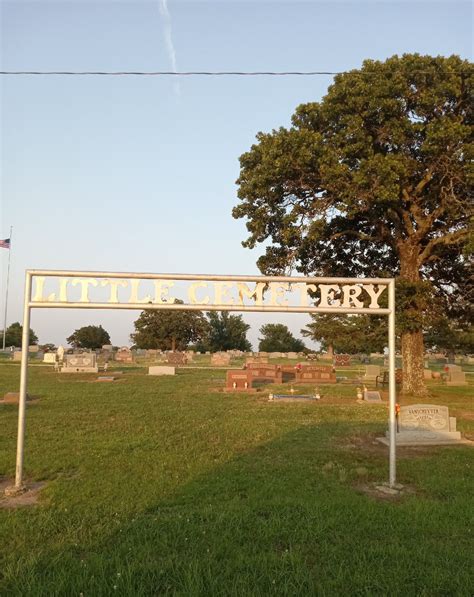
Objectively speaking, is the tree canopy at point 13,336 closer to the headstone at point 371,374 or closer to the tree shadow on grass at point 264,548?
the headstone at point 371,374

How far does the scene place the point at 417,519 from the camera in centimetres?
580

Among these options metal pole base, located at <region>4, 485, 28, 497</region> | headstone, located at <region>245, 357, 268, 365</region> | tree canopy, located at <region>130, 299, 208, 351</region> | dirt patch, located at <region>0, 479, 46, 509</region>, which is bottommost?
dirt patch, located at <region>0, 479, 46, 509</region>

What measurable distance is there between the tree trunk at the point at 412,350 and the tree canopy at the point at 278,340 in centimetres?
6722

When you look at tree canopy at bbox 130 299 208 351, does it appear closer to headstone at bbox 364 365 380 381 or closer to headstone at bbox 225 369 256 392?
headstone at bbox 364 365 380 381

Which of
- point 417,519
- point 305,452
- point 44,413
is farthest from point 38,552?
point 44,413

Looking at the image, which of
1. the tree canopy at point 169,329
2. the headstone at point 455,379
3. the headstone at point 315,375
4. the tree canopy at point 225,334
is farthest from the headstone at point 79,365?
the tree canopy at point 225,334

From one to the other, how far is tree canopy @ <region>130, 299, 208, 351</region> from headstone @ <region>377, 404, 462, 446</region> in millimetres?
64434

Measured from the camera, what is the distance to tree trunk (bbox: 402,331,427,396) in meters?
20.4

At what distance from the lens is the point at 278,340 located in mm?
90562

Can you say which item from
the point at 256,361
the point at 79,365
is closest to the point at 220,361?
the point at 256,361

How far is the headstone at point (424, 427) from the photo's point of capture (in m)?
10.8

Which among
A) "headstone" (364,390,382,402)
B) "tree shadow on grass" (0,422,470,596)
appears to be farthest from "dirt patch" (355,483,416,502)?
→ "headstone" (364,390,382,402)

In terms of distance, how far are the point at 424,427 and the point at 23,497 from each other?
26.7 feet

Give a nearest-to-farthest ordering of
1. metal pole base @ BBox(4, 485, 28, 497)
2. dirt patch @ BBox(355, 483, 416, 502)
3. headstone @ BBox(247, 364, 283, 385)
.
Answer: metal pole base @ BBox(4, 485, 28, 497)
dirt patch @ BBox(355, 483, 416, 502)
headstone @ BBox(247, 364, 283, 385)
